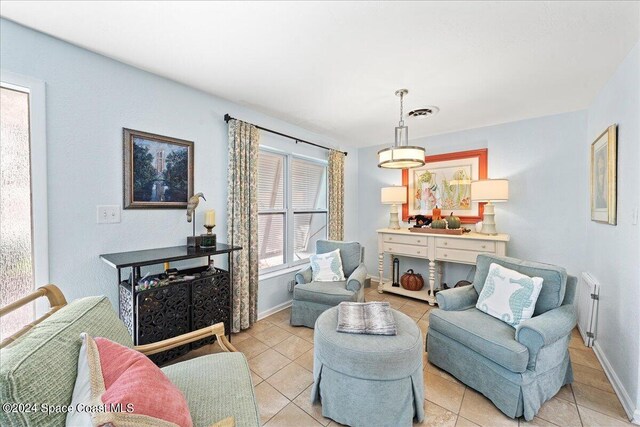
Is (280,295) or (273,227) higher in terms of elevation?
(273,227)

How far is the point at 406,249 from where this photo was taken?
364cm

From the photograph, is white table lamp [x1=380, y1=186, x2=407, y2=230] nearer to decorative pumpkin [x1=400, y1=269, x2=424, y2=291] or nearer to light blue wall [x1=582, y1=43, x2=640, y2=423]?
decorative pumpkin [x1=400, y1=269, x2=424, y2=291]

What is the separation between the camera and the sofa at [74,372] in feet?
2.44

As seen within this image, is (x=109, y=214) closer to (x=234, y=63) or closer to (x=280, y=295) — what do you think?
(x=234, y=63)

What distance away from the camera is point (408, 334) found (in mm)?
1646

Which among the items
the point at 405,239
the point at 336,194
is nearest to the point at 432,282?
the point at 405,239

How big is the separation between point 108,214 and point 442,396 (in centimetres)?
275

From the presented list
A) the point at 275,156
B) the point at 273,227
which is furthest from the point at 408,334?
the point at 275,156

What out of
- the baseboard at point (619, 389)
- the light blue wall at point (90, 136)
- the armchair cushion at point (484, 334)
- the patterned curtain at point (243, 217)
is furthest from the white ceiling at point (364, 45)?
the baseboard at point (619, 389)

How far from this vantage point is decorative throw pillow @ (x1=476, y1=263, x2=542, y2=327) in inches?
72.2

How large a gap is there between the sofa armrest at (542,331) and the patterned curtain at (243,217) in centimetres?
231

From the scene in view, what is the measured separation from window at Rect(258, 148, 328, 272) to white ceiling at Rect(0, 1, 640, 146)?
37.6 inches

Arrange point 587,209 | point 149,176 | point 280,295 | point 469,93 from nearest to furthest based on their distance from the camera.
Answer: point 149,176, point 469,93, point 587,209, point 280,295

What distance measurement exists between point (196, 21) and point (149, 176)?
1.25 metres
